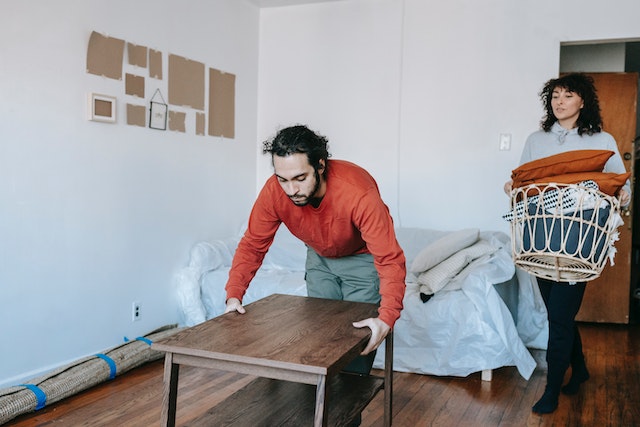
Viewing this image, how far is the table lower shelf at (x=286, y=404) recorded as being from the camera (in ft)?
5.35

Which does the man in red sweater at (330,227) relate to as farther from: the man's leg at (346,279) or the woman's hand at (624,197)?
the woman's hand at (624,197)

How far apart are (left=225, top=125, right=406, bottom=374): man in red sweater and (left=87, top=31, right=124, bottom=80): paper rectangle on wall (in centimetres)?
152

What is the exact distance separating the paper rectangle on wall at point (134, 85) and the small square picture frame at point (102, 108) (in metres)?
0.14

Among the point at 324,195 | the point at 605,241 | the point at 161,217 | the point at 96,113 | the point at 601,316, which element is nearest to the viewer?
the point at 324,195

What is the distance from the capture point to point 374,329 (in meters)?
1.65

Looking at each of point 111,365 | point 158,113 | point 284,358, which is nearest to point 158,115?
point 158,113

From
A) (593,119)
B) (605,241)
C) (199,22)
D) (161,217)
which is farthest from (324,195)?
(199,22)

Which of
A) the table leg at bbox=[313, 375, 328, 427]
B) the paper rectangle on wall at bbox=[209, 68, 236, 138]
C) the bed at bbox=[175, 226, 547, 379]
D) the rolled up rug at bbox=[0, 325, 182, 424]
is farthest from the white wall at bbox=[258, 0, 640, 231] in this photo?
the table leg at bbox=[313, 375, 328, 427]

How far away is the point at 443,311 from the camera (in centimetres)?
309

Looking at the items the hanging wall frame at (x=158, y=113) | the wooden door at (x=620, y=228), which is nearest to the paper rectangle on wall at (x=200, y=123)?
the hanging wall frame at (x=158, y=113)

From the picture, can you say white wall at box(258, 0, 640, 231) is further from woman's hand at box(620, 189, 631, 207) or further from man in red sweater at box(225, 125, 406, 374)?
man in red sweater at box(225, 125, 406, 374)

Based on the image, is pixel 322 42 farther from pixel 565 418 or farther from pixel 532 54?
pixel 565 418

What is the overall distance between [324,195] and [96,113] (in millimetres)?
1652

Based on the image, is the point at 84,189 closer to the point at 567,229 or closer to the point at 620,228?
the point at 567,229
